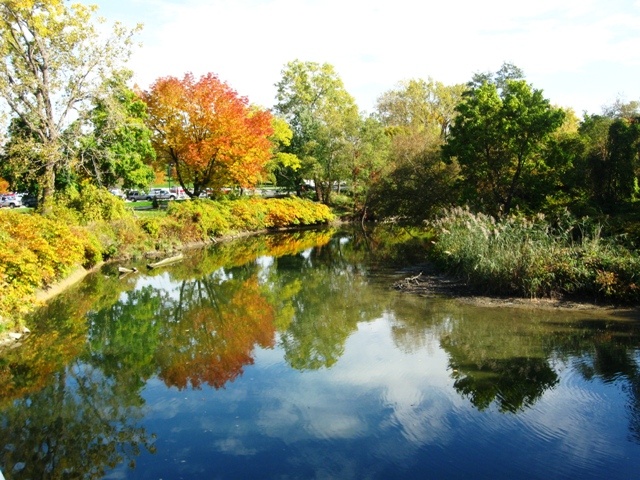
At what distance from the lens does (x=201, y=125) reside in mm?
33688

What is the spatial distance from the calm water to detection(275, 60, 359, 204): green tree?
98.7 ft

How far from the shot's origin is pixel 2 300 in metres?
11.7

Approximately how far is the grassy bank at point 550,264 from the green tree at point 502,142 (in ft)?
17.9

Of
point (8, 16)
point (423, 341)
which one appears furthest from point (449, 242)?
point (8, 16)

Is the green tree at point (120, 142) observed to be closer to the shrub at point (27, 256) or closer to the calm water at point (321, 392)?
the shrub at point (27, 256)

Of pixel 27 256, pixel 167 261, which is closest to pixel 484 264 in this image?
pixel 27 256

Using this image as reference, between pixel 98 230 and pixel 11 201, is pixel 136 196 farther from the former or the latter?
pixel 98 230

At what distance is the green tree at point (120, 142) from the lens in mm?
24438

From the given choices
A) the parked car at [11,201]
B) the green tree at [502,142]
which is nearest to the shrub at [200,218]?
the green tree at [502,142]

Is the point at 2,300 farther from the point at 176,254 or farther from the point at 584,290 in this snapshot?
the point at 176,254

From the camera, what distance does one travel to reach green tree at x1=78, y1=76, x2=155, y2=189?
962 inches

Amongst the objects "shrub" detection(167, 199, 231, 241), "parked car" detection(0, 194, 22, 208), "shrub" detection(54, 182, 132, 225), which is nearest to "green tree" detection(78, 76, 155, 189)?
"shrub" detection(54, 182, 132, 225)

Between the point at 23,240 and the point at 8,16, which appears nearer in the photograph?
the point at 23,240

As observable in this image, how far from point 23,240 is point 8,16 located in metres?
11.9
